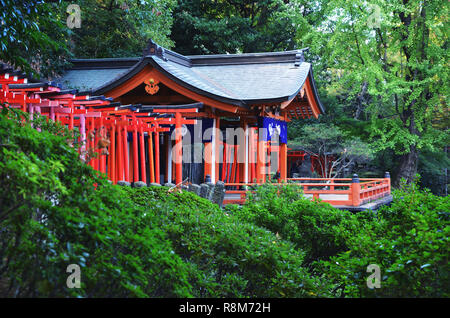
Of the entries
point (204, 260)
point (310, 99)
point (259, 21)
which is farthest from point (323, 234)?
point (259, 21)

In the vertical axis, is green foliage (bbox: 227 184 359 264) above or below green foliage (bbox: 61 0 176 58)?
below

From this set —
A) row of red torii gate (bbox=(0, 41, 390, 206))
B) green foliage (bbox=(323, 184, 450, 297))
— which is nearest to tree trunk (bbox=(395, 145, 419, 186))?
row of red torii gate (bbox=(0, 41, 390, 206))

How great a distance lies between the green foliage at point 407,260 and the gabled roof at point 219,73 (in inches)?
341

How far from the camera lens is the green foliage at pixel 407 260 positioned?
3.72 meters

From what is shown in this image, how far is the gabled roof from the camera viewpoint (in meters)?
13.2

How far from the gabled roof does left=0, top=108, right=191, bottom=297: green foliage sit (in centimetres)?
947

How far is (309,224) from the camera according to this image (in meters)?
6.42

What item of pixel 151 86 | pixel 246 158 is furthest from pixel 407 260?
pixel 246 158

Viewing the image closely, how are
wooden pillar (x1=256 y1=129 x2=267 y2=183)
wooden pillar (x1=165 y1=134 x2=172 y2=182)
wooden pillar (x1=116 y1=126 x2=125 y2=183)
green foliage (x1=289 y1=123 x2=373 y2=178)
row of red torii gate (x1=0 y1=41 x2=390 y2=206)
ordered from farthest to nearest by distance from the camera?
green foliage (x1=289 y1=123 x2=373 y2=178) → wooden pillar (x1=256 y1=129 x2=267 y2=183) → wooden pillar (x1=165 y1=134 x2=172 y2=182) → wooden pillar (x1=116 y1=126 x2=125 y2=183) → row of red torii gate (x1=0 y1=41 x2=390 y2=206)

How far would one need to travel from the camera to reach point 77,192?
3549mm

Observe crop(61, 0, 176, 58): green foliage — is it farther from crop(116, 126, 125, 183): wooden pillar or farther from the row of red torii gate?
crop(116, 126, 125, 183): wooden pillar

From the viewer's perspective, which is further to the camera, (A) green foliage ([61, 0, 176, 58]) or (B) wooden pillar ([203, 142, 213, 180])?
(A) green foliage ([61, 0, 176, 58])
